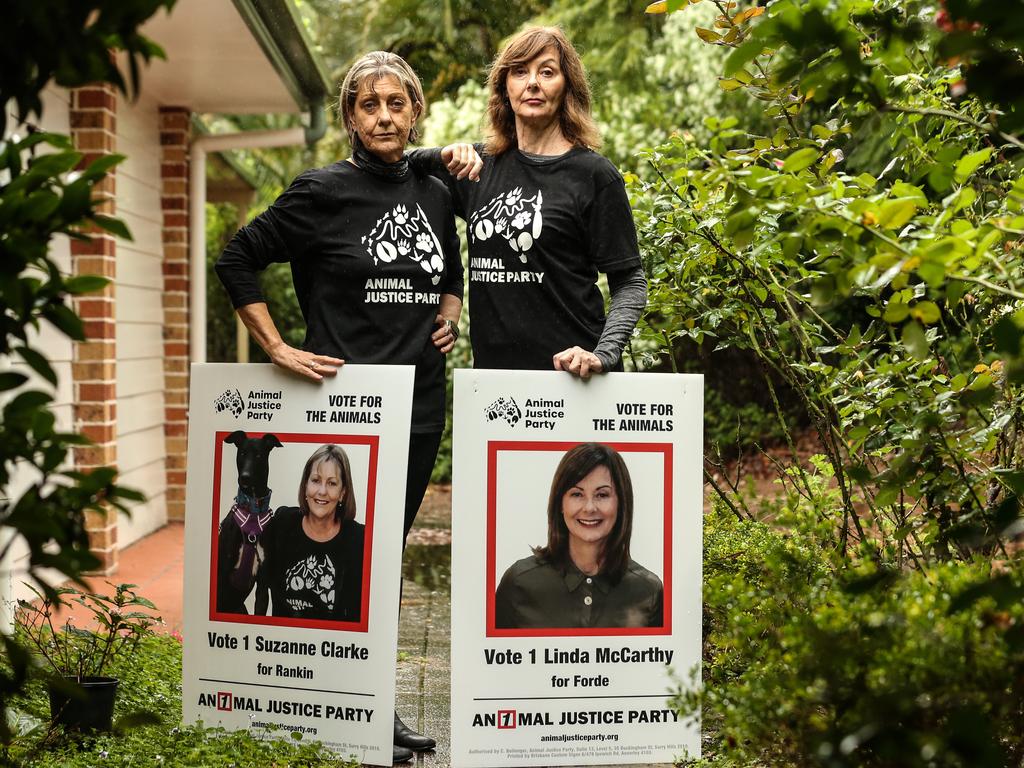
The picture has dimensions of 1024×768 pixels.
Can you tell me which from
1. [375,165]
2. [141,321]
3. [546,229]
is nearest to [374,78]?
[375,165]

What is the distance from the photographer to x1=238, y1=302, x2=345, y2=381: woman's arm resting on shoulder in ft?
10.8

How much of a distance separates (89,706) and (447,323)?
1504 mm

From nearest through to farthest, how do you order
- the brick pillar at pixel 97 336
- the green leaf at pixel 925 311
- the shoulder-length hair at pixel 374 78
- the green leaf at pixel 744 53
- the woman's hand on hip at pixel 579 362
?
the green leaf at pixel 744 53 < the green leaf at pixel 925 311 < the woman's hand on hip at pixel 579 362 < the shoulder-length hair at pixel 374 78 < the brick pillar at pixel 97 336

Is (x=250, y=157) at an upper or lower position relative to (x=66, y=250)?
upper

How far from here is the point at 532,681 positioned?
3.21 metres

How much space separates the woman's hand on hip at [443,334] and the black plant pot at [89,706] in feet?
4.40

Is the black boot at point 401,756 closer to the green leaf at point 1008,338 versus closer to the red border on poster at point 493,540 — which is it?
the red border on poster at point 493,540

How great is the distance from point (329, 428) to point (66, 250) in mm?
3437

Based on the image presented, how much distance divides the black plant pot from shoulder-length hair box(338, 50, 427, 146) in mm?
1720

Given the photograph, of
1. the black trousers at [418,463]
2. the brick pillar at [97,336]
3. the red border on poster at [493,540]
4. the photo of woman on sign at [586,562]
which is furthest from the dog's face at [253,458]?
the brick pillar at [97,336]

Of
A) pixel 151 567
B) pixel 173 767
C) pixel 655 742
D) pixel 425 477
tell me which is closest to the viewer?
pixel 173 767

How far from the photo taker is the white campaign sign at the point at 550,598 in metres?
3.21

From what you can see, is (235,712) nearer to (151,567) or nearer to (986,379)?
(986,379)

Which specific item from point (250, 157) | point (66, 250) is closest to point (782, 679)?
point (66, 250)
